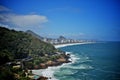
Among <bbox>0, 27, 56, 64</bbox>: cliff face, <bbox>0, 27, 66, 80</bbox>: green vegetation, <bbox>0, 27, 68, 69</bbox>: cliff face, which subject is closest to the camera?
<bbox>0, 27, 66, 80</bbox>: green vegetation

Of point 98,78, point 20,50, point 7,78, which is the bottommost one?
point 98,78

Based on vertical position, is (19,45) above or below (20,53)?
above

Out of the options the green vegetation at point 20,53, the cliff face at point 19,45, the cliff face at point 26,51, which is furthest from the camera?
the cliff face at point 19,45

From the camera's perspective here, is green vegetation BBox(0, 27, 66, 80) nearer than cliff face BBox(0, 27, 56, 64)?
Yes

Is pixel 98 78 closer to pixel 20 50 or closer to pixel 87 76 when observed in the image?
pixel 87 76

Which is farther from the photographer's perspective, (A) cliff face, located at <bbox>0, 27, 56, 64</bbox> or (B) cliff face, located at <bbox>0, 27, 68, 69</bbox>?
(A) cliff face, located at <bbox>0, 27, 56, 64</bbox>

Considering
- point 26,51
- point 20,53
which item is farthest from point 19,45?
point 20,53

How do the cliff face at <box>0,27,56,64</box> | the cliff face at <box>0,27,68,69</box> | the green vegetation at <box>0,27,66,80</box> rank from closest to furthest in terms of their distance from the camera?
the green vegetation at <box>0,27,66,80</box> → the cliff face at <box>0,27,68,69</box> → the cliff face at <box>0,27,56,64</box>

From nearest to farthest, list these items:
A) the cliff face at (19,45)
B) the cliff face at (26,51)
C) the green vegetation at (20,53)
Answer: the green vegetation at (20,53) < the cliff face at (26,51) < the cliff face at (19,45)

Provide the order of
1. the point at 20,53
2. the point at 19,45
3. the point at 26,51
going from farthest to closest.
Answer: the point at 19,45, the point at 26,51, the point at 20,53

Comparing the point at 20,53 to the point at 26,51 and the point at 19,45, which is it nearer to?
the point at 26,51

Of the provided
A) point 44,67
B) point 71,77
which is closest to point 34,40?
point 44,67
